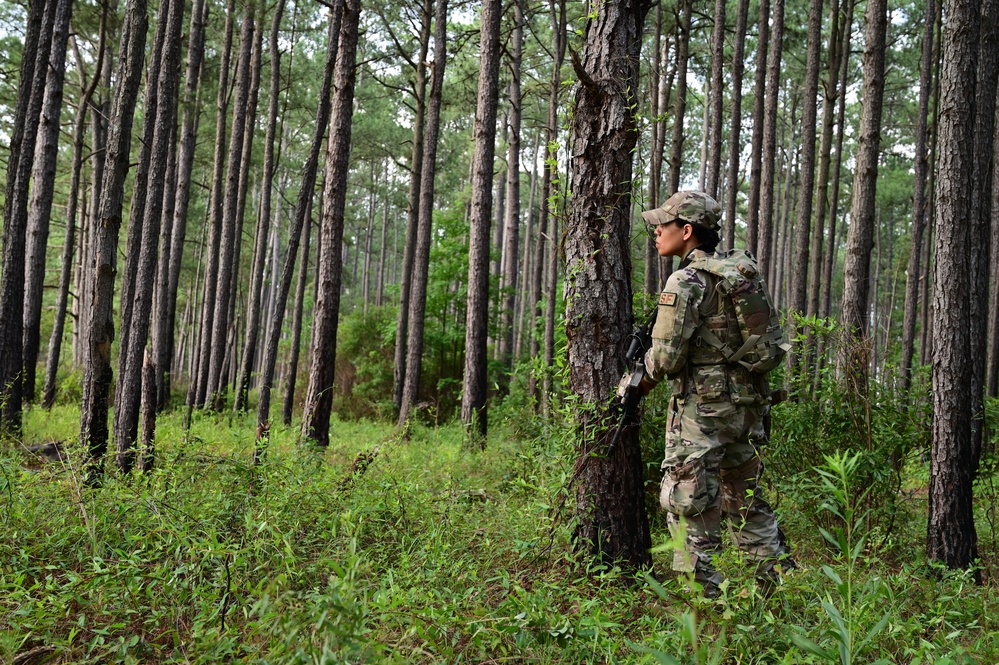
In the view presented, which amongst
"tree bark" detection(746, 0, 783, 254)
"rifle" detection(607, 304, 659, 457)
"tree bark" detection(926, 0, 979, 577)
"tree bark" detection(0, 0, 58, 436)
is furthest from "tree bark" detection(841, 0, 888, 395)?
"tree bark" detection(0, 0, 58, 436)

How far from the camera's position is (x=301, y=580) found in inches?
119

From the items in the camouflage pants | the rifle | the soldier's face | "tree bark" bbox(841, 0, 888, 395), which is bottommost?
the camouflage pants

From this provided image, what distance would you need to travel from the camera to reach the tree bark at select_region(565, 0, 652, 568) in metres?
3.53

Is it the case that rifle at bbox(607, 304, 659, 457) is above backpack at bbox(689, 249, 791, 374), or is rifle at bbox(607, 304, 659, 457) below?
below

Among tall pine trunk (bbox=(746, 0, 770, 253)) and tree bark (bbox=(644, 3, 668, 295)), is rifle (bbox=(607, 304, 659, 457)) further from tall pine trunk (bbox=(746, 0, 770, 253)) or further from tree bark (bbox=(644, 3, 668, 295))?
tall pine trunk (bbox=(746, 0, 770, 253))

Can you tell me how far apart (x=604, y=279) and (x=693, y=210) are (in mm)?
623

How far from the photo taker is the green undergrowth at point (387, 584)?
2381mm

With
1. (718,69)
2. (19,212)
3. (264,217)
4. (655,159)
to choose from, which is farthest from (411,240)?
(19,212)

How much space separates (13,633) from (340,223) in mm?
5222

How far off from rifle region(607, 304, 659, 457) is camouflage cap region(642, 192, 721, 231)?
1.84 feet

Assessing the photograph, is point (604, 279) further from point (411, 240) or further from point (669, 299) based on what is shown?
point (411, 240)

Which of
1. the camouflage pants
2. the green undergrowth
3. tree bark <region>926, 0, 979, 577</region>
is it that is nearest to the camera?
the green undergrowth

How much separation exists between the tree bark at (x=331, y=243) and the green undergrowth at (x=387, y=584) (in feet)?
5.23

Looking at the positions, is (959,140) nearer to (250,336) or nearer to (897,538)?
(897,538)
